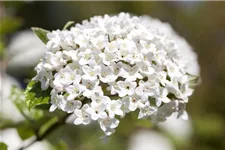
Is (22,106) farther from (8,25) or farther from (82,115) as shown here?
(8,25)

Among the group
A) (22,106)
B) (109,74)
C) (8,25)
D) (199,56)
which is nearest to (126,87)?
(109,74)

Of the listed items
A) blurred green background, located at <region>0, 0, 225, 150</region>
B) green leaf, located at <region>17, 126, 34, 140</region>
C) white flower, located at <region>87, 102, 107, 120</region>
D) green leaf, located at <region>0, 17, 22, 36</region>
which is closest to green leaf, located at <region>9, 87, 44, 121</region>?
green leaf, located at <region>17, 126, 34, 140</region>

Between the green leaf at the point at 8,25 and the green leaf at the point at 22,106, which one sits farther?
the green leaf at the point at 8,25

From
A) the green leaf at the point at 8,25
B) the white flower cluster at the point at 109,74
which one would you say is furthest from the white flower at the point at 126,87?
the green leaf at the point at 8,25

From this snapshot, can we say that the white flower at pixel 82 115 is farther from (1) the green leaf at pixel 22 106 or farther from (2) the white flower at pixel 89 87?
(1) the green leaf at pixel 22 106

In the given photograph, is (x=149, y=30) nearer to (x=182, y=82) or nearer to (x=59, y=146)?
(x=182, y=82)

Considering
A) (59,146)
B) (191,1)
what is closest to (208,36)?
(191,1)
